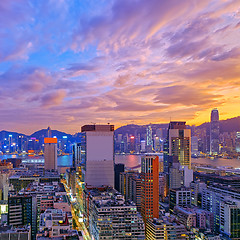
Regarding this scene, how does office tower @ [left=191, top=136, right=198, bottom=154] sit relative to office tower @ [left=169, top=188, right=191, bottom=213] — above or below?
above

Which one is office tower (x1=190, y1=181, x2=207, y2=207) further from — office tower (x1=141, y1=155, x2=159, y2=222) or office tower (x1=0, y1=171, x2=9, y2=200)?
office tower (x1=0, y1=171, x2=9, y2=200)

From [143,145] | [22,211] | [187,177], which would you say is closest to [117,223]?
[22,211]

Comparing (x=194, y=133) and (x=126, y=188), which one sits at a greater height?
(x=194, y=133)

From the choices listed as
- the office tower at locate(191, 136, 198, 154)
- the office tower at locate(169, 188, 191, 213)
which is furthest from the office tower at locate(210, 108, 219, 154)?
the office tower at locate(169, 188, 191, 213)

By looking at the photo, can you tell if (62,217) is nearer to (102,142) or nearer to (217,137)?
(102,142)

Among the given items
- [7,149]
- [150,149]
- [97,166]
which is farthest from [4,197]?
[7,149]

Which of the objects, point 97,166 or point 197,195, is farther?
point 97,166
